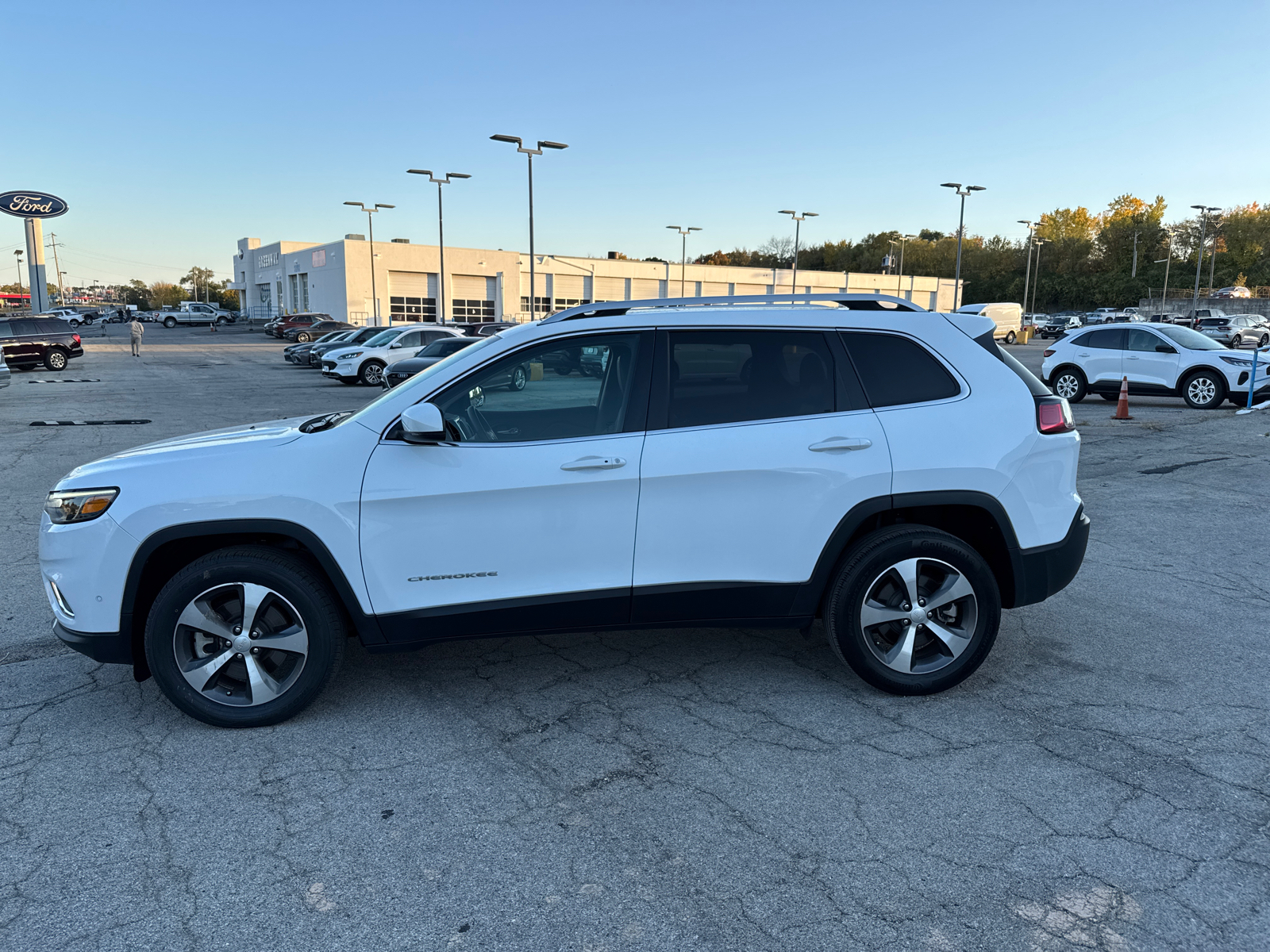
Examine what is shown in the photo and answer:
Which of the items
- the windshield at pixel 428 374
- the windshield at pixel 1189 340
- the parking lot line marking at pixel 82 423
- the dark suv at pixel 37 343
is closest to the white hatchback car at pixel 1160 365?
the windshield at pixel 1189 340

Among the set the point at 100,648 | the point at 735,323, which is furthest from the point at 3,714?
the point at 735,323

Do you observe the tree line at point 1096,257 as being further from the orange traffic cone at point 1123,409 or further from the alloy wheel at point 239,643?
the alloy wheel at point 239,643

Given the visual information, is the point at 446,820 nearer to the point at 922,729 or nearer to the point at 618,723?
the point at 618,723

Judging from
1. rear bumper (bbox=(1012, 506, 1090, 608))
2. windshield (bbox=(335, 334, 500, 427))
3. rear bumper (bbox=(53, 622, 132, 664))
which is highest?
windshield (bbox=(335, 334, 500, 427))

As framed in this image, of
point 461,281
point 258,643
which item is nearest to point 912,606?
point 258,643

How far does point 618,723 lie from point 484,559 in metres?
0.90

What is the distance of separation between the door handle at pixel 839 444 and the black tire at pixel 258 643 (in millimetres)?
2147

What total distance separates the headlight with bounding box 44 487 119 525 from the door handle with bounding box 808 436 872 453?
114 inches

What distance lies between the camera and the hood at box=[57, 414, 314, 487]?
3621mm

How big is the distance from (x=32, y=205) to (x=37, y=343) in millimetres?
26695

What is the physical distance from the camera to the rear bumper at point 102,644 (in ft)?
11.8

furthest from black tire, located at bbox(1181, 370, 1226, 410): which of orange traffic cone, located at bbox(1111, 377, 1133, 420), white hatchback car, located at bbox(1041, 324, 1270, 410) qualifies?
orange traffic cone, located at bbox(1111, 377, 1133, 420)

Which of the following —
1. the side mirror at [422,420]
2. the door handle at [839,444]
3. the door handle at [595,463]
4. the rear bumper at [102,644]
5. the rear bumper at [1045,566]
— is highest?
the side mirror at [422,420]

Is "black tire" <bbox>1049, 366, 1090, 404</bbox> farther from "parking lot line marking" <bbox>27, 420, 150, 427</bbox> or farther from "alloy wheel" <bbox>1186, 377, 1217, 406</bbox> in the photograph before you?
"parking lot line marking" <bbox>27, 420, 150, 427</bbox>
